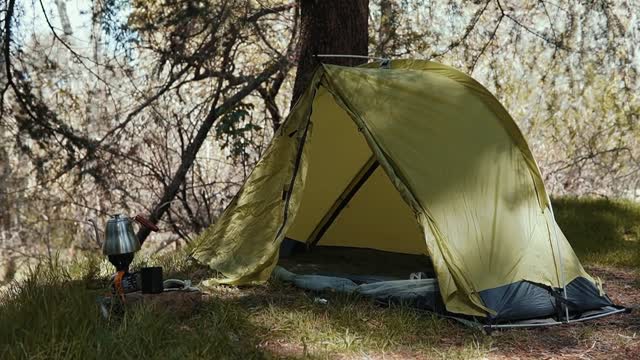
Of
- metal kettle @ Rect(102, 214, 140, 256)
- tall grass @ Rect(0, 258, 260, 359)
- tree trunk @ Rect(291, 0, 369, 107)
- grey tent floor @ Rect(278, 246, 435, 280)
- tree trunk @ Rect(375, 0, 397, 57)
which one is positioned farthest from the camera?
tree trunk @ Rect(375, 0, 397, 57)

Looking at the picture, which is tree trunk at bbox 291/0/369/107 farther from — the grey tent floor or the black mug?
the black mug

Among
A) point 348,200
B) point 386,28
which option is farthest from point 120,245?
point 386,28

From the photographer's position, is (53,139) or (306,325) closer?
(306,325)

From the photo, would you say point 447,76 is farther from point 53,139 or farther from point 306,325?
point 53,139

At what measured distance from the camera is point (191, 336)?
123 inches

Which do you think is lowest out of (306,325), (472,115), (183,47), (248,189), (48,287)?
(306,325)

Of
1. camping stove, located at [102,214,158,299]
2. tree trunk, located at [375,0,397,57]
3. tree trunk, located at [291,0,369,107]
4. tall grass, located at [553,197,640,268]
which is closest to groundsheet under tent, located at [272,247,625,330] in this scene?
camping stove, located at [102,214,158,299]

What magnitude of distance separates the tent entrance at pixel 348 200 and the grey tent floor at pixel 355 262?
11 cm

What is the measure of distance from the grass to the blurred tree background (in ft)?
8.25

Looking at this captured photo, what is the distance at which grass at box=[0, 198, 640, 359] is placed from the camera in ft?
9.59

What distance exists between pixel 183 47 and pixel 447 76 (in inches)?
150

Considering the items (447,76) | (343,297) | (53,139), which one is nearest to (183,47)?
(53,139)

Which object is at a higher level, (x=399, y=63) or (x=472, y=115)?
(x=399, y=63)

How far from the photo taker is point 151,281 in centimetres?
365
